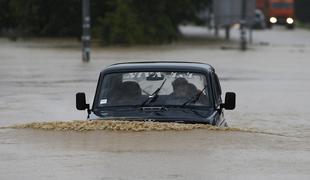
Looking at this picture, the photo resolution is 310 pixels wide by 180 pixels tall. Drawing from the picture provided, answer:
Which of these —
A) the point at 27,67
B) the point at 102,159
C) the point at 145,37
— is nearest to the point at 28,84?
the point at 27,67

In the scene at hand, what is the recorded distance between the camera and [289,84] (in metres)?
26.0

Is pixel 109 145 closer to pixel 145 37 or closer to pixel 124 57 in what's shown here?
pixel 124 57

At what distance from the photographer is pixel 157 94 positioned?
11.4 metres

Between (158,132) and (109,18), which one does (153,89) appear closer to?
(158,132)

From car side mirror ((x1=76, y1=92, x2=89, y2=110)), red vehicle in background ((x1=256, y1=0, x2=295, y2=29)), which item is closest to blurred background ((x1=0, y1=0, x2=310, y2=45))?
red vehicle in background ((x1=256, y1=0, x2=295, y2=29))

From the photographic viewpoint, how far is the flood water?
8984mm

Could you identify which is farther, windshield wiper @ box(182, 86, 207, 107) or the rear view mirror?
the rear view mirror

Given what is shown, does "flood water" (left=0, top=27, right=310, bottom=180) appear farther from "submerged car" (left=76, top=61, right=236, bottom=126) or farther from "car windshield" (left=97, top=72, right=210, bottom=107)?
"car windshield" (left=97, top=72, right=210, bottom=107)

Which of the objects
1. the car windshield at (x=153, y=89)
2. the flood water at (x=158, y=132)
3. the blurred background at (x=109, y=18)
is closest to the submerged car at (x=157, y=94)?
the car windshield at (x=153, y=89)

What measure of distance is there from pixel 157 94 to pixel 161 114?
1.75 feet

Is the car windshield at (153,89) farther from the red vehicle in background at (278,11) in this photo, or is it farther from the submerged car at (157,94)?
the red vehicle in background at (278,11)

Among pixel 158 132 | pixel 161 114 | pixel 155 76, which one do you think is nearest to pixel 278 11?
pixel 155 76

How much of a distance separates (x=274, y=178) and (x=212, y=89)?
3.11 m

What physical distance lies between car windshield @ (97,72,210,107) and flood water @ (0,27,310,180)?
73 centimetres
